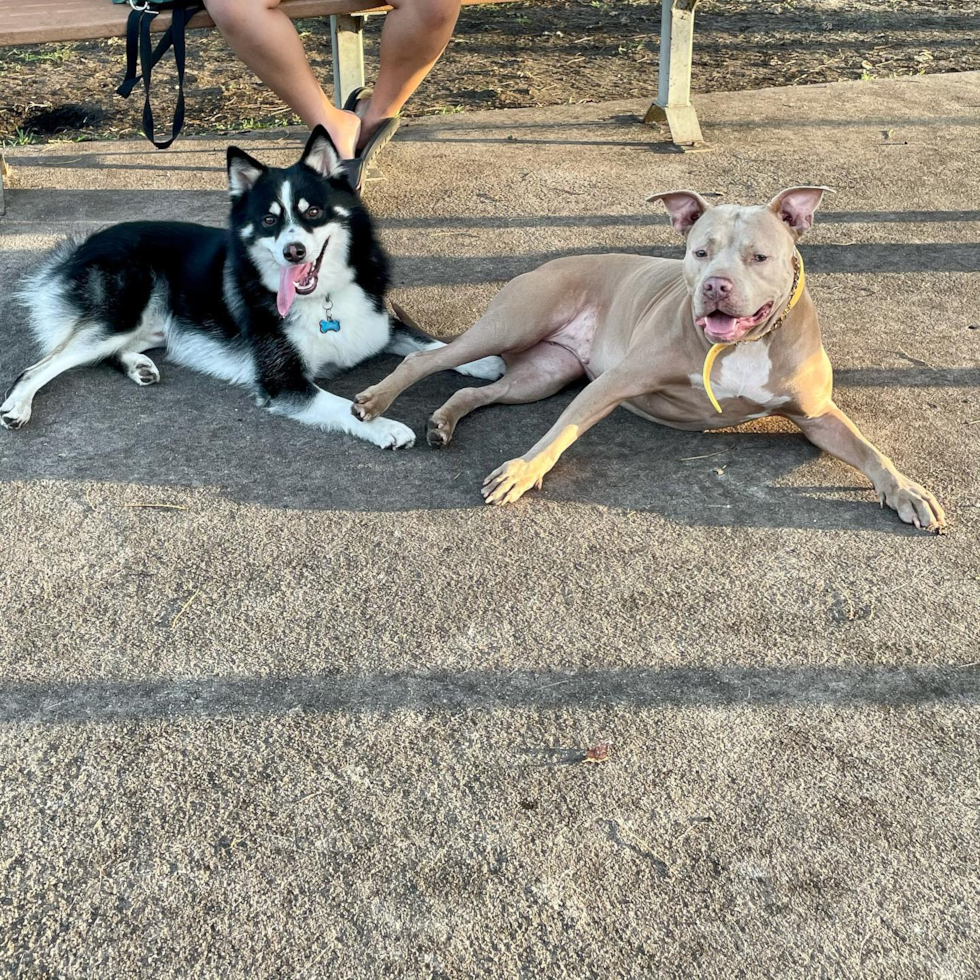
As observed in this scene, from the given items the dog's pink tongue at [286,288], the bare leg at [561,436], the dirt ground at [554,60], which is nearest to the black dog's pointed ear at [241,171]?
the dog's pink tongue at [286,288]

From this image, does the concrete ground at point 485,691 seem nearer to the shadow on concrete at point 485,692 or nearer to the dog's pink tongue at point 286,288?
the shadow on concrete at point 485,692

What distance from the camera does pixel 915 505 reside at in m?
3.06

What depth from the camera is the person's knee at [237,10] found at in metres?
4.56

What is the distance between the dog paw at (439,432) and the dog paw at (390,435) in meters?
0.06

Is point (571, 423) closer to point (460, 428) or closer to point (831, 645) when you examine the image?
point (460, 428)

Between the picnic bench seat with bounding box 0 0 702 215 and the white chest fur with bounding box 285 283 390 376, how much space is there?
1.70 m

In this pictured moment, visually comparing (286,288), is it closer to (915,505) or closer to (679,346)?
(679,346)

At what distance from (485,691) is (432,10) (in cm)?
346

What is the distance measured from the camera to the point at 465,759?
2334mm

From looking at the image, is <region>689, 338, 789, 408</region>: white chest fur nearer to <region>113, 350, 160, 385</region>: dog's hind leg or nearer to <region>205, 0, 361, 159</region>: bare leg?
<region>113, 350, 160, 385</region>: dog's hind leg

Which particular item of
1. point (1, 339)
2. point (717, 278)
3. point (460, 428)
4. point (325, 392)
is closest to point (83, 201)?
point (1, 339)

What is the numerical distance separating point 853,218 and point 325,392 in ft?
9.37

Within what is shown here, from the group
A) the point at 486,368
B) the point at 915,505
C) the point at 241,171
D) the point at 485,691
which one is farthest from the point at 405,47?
the point at 485,691

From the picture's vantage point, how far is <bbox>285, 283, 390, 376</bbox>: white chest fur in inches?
151
